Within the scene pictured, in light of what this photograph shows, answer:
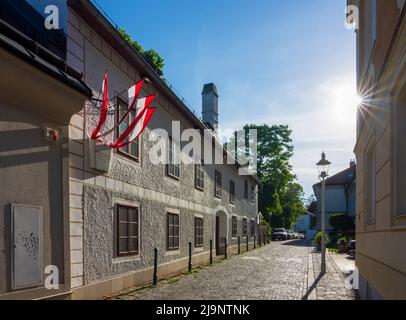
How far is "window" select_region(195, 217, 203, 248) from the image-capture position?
16.5 metres

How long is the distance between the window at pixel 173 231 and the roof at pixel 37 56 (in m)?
7.03

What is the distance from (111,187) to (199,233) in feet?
27.6

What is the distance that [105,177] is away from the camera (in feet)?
29.6

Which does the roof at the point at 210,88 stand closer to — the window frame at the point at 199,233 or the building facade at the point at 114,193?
the building facade at the point at 114,193

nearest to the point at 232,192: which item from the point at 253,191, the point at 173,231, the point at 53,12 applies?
the point at 253,191

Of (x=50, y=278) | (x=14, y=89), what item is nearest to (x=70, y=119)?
(x=14, y=89)

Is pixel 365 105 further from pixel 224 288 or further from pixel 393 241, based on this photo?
pixel 224 288

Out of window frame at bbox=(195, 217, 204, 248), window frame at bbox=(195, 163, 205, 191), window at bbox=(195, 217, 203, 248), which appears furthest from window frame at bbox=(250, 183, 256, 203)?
window at bbox=(195, 217, 203, 248)

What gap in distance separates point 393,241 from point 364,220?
339 centimetres

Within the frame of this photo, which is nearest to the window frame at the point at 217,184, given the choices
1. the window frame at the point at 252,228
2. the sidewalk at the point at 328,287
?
the sidewalk at the point at 328,287

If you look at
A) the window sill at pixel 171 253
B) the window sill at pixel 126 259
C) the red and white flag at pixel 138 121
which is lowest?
the window sill at pixel 171 253

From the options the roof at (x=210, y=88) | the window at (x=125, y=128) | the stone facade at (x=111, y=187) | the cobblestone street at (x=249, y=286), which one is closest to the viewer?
the stone facade at (x=111, y=187)

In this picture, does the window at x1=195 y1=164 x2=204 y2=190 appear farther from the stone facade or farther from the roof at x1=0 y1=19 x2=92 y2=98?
the roof at x1=0 y1=19 x2=92 y2=98

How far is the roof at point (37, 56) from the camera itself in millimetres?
5473
